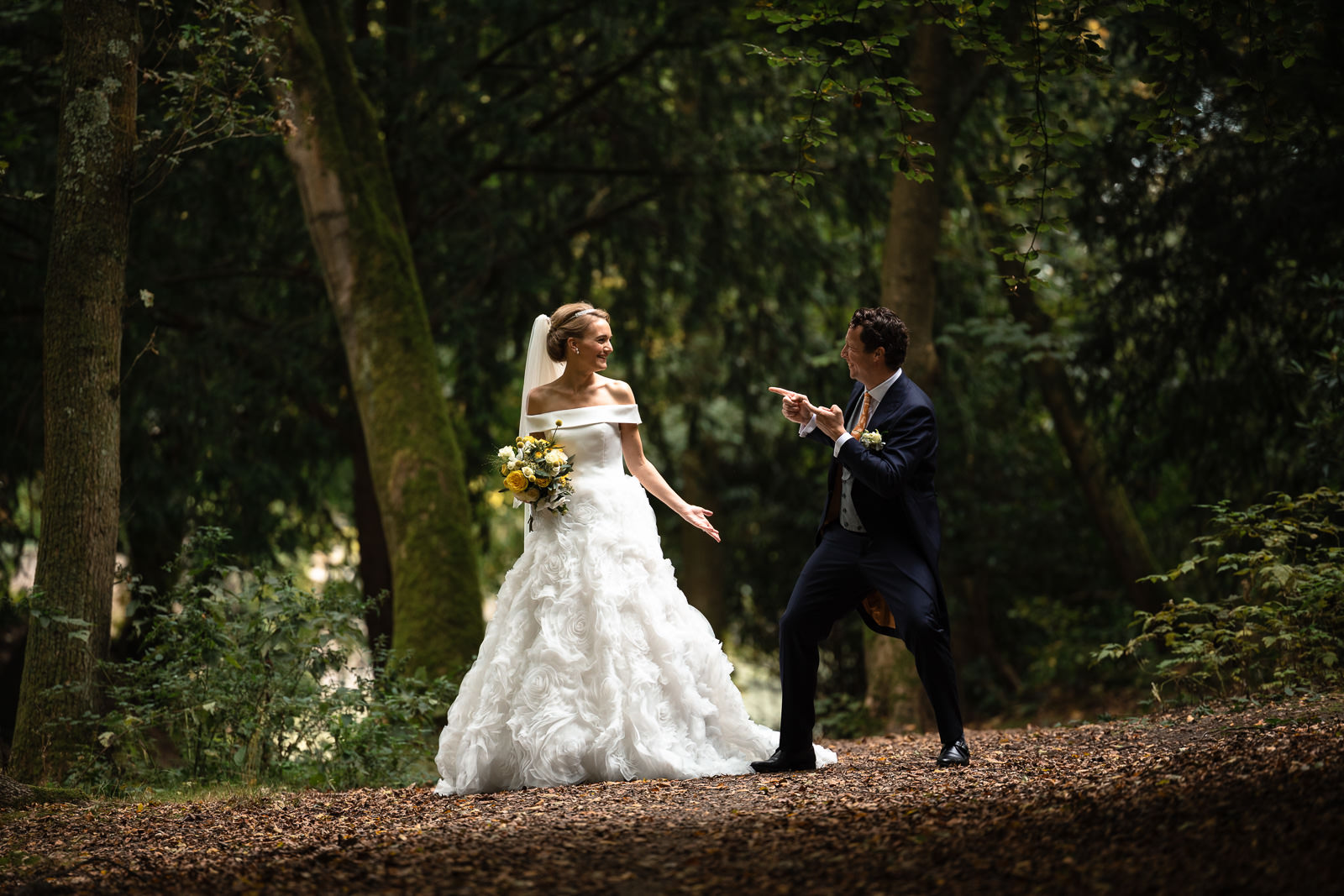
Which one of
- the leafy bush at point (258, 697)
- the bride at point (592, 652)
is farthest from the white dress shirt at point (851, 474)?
the leafy bush at point (258, 697)

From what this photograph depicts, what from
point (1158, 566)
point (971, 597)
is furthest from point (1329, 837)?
point (971, 597)

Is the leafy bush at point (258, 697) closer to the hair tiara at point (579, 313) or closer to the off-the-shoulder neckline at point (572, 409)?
the off-the-shoulder neckline at point (572, 409)

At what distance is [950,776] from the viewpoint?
14.9 feet

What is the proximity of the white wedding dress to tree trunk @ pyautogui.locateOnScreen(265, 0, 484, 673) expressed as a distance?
2195 mm

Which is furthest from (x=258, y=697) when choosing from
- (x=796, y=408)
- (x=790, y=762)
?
(x=796, y=408)

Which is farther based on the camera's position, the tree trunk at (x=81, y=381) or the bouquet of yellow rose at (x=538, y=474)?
the tree trunk at (x=81, y=381)

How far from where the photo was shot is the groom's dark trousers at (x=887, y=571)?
4.82m

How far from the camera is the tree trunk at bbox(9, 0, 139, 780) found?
578 centimetres

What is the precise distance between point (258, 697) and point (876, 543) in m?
3.59

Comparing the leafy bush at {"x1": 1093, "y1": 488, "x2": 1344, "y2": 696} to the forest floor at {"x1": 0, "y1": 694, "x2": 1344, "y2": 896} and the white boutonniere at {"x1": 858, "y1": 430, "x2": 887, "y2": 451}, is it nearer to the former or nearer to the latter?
the forest floor at {"x1": 0, "y1": 694, "x2": 1344, "y2": 896}

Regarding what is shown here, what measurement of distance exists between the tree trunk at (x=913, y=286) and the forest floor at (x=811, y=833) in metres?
3.06

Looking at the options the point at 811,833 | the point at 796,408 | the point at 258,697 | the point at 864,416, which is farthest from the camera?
the point at 258,697

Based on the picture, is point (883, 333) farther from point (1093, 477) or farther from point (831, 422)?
point (1093, 477)

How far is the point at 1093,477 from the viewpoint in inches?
465
